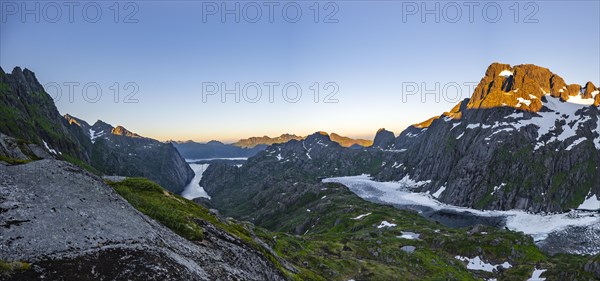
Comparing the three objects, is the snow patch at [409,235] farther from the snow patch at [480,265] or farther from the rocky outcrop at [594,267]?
the rocky outcrop at [594,267]

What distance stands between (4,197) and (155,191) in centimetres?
2502

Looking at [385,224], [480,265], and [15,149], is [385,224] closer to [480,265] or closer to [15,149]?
[480,265]

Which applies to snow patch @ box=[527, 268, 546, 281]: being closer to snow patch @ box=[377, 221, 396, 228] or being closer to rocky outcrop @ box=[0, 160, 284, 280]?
snow patch @ box=[377, 221, 396, 228]

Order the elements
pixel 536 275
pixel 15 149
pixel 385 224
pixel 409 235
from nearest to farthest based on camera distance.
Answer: pixel 15 149 → pixel 536 275 → pixel 409 235 → pixel 385 224

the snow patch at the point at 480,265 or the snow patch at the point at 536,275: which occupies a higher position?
the snow patch at the point at 536,275

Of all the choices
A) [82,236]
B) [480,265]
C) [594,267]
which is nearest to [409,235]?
[480,265]

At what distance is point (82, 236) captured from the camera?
24.7 meters

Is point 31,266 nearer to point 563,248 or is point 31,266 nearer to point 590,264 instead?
point 590,264

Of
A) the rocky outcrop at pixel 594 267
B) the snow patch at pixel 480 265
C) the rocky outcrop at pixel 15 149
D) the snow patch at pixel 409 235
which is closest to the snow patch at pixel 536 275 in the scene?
the snow patch at pixel 480 265

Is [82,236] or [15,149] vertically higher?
[15,149]

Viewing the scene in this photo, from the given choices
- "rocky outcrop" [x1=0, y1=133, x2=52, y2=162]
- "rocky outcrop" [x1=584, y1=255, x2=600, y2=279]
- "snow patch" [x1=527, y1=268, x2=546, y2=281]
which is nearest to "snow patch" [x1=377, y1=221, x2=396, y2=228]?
"snow patch" [x1=527, y1=268, x2=546, y2=281]

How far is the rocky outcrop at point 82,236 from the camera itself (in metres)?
22.0

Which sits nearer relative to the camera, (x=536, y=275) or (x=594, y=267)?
(x=594, y=267)

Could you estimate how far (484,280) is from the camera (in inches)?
4200
